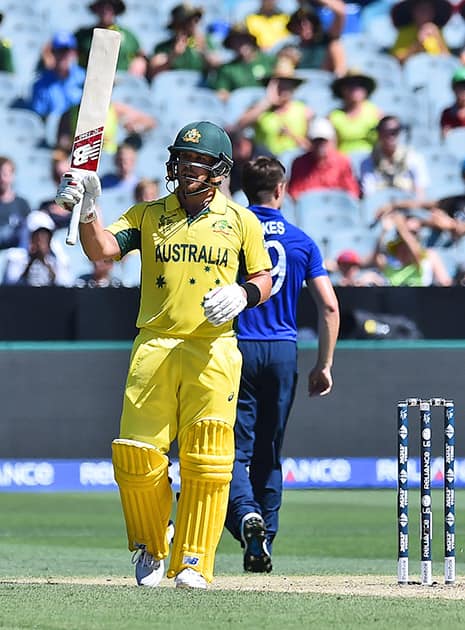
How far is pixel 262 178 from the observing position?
741 cm

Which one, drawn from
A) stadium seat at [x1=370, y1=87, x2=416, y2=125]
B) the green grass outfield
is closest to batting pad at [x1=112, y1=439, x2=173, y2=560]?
the green grass outfield

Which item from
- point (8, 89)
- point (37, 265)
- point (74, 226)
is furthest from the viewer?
point (8, 89)

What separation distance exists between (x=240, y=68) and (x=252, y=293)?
35.1 feet

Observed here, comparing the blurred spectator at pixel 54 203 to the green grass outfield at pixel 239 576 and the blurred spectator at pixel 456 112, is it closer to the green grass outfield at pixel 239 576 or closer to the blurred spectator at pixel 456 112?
the green grass outfield at pixel 239 576

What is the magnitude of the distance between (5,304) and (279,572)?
525 centimetres

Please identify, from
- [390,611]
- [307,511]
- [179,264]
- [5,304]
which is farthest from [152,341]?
[5,304]

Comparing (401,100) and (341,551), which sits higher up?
(401,100)

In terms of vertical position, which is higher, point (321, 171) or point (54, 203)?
point (321, 171)

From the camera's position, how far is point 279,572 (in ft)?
24.3

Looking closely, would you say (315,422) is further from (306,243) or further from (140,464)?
(140,464)

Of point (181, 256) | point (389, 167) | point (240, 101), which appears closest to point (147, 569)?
point (181, 256)

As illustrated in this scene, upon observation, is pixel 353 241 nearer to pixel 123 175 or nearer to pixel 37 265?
pixel 123 175

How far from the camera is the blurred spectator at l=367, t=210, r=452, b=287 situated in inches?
540

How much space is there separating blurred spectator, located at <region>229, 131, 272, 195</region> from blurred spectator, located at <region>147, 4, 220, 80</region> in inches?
59.9
